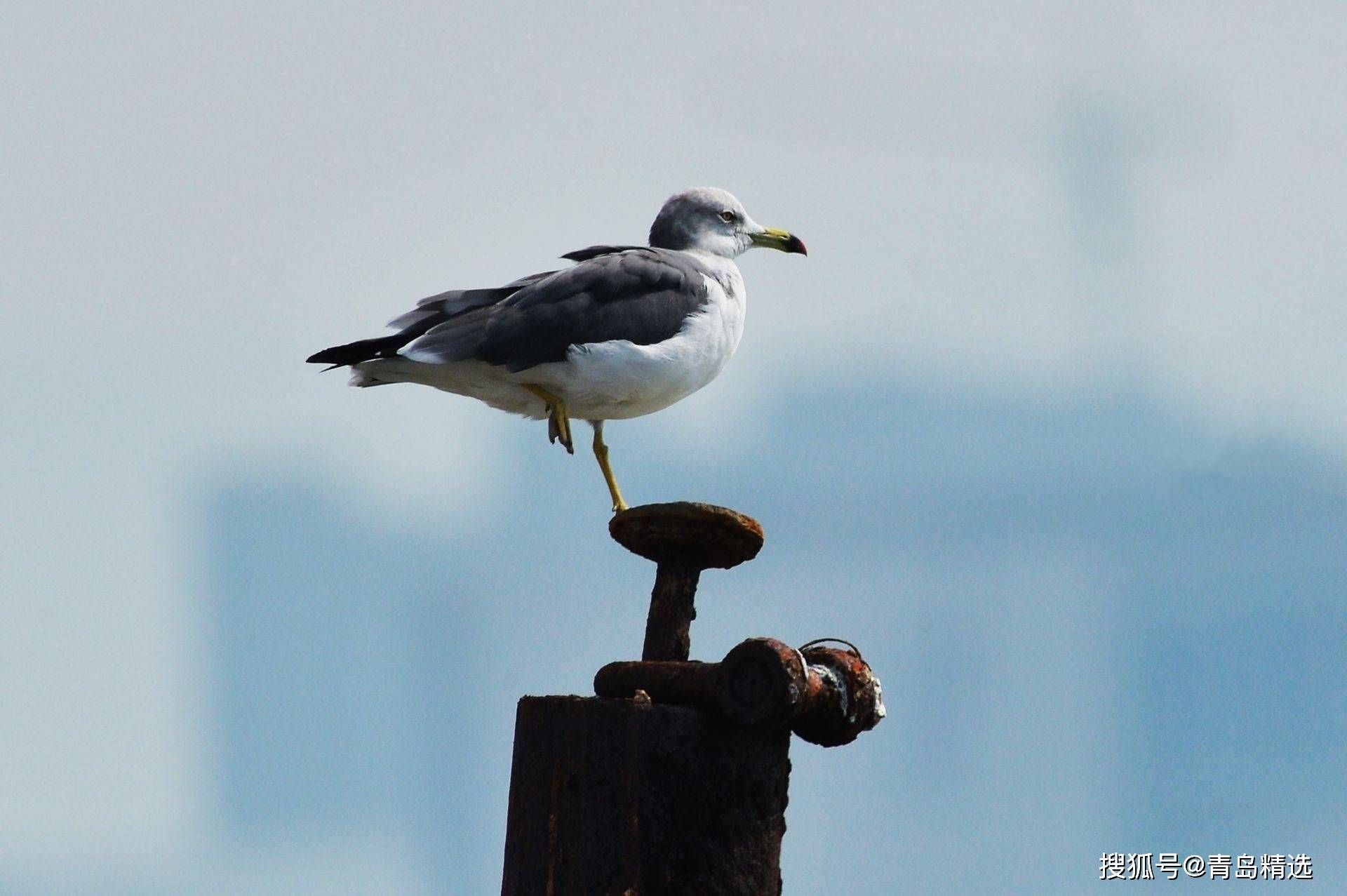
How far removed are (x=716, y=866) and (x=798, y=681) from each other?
1.73 feet

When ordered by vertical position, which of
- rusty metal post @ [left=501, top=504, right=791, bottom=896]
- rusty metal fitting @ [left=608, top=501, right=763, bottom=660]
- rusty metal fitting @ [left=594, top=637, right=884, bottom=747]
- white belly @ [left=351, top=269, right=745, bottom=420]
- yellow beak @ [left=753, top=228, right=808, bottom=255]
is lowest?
rusty metal post @ [left=501, top=504, right=791, bottom=896]

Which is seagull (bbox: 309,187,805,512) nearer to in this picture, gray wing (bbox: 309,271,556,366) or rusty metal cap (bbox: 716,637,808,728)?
gray wing (bbox: 309,271,556,366)

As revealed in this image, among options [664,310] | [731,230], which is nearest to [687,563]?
[664,310]

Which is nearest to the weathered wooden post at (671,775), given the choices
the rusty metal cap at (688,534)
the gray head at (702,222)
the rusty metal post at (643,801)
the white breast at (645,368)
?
the rusty metal post at (643,801)

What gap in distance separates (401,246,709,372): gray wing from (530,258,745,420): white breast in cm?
6

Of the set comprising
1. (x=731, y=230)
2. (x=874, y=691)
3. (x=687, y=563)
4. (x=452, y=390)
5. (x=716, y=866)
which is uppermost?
(x=731, y=230)

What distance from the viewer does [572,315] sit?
282 inches

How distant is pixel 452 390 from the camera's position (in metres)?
7.60

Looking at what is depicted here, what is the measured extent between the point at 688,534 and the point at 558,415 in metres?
3.32

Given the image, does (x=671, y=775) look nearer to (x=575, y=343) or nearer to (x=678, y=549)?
(x=678, y=549)

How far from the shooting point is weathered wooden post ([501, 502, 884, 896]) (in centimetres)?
378

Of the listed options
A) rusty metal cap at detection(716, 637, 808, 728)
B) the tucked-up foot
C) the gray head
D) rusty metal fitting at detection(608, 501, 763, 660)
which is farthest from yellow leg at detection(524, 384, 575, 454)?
rusty metal cap at detection(716, 637, 808, 728)

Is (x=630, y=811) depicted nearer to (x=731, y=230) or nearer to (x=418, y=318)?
(x=418, y=318)

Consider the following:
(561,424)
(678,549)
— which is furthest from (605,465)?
(678,549)
